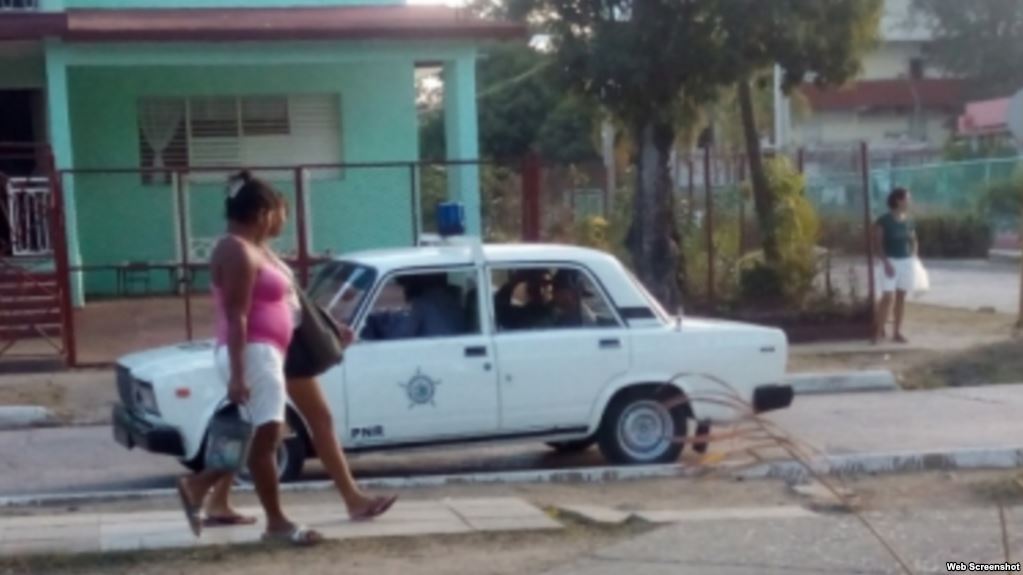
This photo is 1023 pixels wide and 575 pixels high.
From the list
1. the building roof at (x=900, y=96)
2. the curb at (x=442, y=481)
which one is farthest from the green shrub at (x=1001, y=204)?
the curb at (x=442, y=481)

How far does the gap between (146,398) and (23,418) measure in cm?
507

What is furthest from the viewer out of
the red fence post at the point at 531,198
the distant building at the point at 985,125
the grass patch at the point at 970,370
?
the distant building at the point at 985,125

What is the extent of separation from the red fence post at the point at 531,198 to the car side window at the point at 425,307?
6882 millimetres

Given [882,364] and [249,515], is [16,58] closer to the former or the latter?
[882,364]

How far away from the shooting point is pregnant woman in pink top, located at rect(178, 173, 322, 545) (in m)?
8.59

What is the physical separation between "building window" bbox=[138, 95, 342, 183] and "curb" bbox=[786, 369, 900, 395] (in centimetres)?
918

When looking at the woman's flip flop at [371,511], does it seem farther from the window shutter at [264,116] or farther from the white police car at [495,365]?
the window shutter at [264,116]

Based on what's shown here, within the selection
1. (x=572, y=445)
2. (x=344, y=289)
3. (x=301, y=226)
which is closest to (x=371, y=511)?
(x=344, y=289)

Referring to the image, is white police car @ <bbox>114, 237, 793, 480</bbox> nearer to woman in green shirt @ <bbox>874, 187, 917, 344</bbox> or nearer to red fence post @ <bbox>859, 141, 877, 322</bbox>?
woman in green shirt @ <bbox>874, 187, 917, 344</bbox>

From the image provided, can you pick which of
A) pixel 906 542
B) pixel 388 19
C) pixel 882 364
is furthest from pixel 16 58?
pixel 906 542

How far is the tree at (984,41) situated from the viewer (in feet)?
216

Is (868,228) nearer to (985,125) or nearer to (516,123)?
(516,123)

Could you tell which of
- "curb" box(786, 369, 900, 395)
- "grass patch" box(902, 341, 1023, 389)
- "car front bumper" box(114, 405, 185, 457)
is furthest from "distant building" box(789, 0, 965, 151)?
"car front bumper" box(114, 405, 185, 457)

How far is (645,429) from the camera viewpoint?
12.3m
